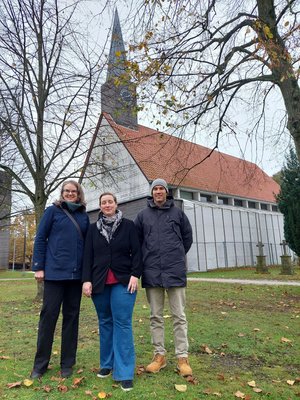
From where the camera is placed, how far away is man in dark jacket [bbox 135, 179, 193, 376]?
395cm

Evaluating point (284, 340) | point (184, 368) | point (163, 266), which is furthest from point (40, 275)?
point (284, 340)

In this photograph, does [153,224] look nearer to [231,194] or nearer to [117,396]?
[117,396]

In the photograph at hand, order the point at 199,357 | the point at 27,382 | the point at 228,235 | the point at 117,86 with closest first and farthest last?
the point at 27,382 → the point at 199,357 → the point at 117,86 → the point at 228,235

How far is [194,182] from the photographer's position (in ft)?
88.0

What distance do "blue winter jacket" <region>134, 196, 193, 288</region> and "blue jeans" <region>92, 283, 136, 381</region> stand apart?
41 centimetres

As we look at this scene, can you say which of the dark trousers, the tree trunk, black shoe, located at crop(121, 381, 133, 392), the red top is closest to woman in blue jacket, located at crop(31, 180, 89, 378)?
the dark trousers

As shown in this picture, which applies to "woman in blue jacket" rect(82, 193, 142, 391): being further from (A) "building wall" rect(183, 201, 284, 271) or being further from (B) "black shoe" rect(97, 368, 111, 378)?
(A) "building wall" rect(183, 201, 284, 271)

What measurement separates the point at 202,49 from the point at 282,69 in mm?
2030

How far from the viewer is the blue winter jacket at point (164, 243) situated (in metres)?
3.96

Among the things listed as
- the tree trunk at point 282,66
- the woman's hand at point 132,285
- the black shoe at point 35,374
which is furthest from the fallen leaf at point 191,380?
the tree trunk at point 282,66

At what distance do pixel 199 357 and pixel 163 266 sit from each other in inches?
58.8

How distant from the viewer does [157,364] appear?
3.94m

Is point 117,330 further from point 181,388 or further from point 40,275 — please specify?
point 40,275

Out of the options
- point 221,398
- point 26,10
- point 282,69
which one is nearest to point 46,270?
point 221,398
